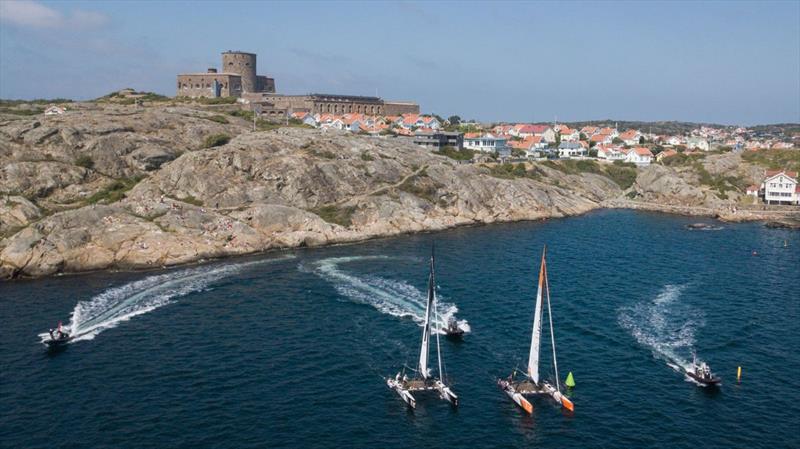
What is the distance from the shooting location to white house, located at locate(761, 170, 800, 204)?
534 feet

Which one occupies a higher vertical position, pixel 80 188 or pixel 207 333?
pixel 80 188

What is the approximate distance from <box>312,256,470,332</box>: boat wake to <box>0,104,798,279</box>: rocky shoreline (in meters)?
21.5

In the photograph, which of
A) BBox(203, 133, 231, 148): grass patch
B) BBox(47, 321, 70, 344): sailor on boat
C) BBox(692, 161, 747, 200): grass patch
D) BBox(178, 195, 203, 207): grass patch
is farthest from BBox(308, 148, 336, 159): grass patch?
BBox(692, 161, 747, 200): grass patch

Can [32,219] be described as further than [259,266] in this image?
Yes

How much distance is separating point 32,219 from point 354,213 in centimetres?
5518

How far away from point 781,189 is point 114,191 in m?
157

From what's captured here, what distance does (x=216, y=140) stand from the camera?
143 meters

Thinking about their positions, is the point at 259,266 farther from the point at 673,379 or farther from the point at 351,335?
the point at 673,379

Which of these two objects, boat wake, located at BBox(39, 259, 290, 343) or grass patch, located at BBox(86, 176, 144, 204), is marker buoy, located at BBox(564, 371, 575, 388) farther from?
grass patch, located at BBox(86, 176, 144, 204)

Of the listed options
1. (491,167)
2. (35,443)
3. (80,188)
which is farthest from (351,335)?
(491,167)

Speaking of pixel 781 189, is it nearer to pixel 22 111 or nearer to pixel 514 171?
pixel 514 171

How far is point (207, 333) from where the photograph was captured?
2694 inches

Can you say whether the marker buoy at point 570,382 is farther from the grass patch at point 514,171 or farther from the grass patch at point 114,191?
the grass patch at point 514,171

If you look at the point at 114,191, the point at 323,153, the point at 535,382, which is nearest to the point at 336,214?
the point at 323,153
